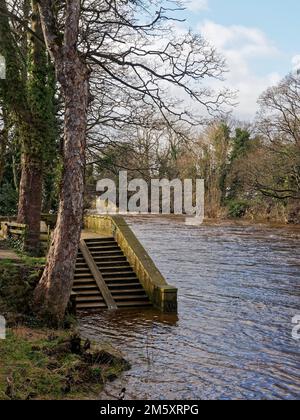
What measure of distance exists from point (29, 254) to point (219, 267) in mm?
8060

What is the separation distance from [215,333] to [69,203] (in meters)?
4.43

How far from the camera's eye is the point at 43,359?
8.77 metres

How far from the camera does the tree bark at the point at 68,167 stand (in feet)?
35.9

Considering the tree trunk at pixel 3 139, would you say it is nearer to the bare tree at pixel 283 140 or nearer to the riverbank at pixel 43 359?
the riverbank at pixel 43 359

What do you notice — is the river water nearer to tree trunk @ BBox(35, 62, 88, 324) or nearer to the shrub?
tree trunk @ BBox(35, 62, 88, 324)

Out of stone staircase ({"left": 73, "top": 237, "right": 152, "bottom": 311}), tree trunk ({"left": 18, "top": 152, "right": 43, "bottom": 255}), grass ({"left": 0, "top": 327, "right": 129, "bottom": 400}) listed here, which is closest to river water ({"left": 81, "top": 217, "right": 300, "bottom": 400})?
grass ({"left": 0, "top": 327, "right": 129, "bottom": 400})

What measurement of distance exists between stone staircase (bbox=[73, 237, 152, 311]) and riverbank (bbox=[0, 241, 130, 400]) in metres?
2.75

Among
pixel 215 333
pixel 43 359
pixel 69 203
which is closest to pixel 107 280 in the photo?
pixel 215 333

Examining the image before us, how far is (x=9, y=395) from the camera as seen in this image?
6.93m

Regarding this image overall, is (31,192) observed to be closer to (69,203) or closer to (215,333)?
(69,203)

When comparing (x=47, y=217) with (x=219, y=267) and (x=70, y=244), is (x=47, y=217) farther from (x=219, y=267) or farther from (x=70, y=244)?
(x=70, y=244)

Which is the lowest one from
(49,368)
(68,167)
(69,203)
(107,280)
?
(49,368)

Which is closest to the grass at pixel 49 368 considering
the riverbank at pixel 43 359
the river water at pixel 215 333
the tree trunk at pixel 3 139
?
the riverbank at pixel 43 359

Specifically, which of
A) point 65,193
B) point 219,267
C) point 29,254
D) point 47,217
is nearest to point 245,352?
point 65,193
